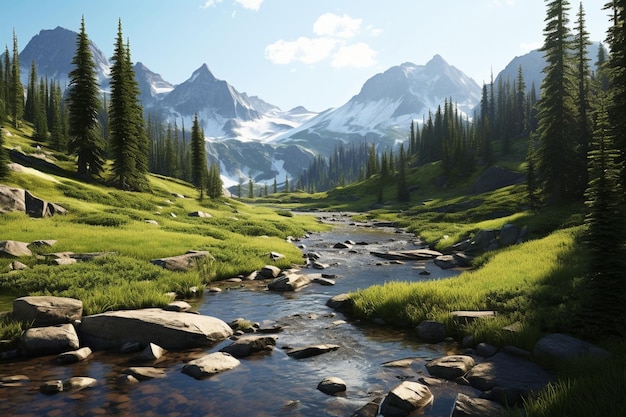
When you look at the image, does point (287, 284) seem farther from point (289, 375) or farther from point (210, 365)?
point (289, 375)

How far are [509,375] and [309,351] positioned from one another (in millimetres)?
5454

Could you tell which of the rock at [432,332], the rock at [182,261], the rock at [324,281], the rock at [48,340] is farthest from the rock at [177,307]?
the rock at [432,332]

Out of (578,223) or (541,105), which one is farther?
(541,105)

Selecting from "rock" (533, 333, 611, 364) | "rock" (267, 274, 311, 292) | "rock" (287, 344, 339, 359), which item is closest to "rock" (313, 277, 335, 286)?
"rock" (267, 274, 311, 292)

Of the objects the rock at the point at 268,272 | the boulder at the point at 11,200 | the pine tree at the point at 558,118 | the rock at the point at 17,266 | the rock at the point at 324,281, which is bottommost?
the rock at the point at 324,281

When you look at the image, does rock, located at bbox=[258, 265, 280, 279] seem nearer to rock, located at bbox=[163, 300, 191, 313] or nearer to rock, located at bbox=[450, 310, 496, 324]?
rock, located at bbox=[163, 300, 191, 313]

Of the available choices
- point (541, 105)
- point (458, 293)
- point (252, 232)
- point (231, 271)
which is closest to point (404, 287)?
point (458, 293)

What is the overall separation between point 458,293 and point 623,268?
20.3ft

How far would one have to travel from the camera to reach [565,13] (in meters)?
40.4

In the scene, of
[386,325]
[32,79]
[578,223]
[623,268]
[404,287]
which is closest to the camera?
[623,268]

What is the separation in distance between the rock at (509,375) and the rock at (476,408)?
1072mm

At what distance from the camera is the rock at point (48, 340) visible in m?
11.6

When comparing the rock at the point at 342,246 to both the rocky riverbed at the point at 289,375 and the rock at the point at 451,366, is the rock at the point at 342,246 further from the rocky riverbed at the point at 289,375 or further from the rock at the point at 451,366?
the rock at the point at 451,366

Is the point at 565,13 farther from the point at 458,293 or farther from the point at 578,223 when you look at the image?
the point at 458,293
